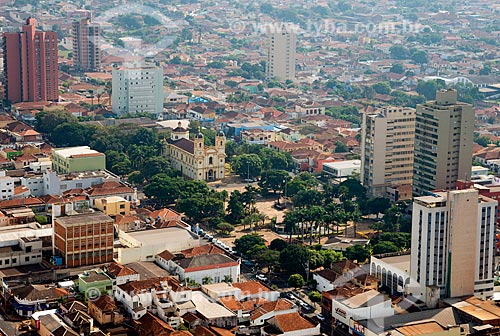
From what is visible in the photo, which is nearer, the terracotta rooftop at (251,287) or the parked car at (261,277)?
the terracotta rooftop at (251,287)

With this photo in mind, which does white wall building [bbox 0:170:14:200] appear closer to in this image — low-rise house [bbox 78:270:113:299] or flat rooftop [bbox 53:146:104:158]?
flat rooftop [bbox 53:146:104:158]

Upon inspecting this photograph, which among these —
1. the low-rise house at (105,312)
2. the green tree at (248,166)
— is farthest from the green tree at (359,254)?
the green tree at (248,166)

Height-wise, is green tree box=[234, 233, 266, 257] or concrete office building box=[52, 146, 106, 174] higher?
concrete office building box=[52, 146, 106, 174]

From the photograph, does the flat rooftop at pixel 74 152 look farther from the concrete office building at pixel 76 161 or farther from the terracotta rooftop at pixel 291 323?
the terracotta rooftop at pixel 291 323

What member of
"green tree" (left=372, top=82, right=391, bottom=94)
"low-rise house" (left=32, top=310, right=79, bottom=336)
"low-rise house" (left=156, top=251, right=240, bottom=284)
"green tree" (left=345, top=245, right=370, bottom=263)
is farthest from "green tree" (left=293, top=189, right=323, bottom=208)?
"green tree" (left=372, top=82, right=391, bottom=94)

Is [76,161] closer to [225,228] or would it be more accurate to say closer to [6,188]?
[6,188]

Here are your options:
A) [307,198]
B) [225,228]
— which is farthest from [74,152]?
[307,198]

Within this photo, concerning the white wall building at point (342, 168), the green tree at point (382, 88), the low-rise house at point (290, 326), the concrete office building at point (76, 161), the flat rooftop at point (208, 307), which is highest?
the green tree at point (382, 88)

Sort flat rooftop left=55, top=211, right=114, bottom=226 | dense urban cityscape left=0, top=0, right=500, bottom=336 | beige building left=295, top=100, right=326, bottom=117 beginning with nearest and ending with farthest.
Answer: dense urban cityscape left=0, top=0, right=500, bottom=336 < flat rooftop left=55, top=211, right=114, bottom=226 < beige building left=295, top=100, right=326, bottom=117
